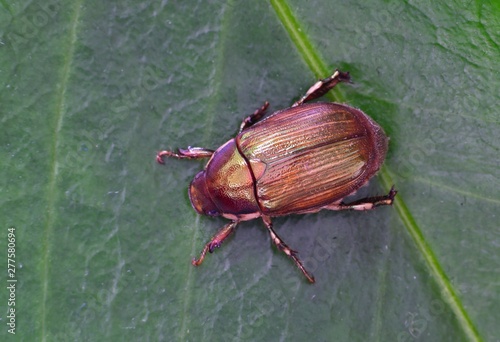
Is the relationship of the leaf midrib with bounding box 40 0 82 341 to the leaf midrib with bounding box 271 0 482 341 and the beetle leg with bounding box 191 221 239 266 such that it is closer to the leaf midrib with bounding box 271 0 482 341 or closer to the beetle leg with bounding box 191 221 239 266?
the beetle leg with bounding box 191 221 239 266

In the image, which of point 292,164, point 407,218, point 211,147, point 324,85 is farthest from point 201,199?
point 407,218

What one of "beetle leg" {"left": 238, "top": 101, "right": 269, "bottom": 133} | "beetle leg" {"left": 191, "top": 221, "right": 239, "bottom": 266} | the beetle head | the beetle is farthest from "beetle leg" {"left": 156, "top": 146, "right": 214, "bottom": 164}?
"beetle leg" {"left": 191, "top": 221, "right": 239, "bottom": 266}

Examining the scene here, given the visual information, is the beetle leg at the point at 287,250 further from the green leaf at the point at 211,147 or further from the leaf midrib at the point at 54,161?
the leaf midrib at the point at 54,161

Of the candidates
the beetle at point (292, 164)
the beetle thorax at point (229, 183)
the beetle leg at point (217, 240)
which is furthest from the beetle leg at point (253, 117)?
the beetle leg at point (217, 240)

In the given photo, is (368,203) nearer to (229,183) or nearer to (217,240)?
(229,183)

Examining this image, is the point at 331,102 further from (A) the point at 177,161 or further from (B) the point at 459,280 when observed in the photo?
(B) the point at 459,280

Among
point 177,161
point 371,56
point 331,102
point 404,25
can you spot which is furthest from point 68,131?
point 404,25

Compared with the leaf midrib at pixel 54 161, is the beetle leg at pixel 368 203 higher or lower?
lower
